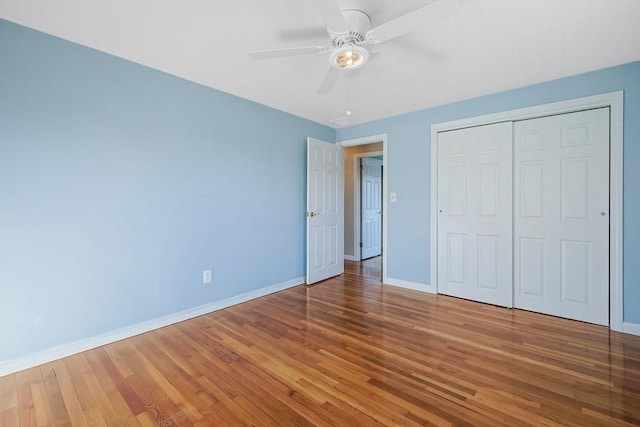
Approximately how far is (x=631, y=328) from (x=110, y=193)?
15.1 ft

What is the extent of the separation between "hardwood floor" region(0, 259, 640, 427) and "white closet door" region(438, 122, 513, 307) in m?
0.55

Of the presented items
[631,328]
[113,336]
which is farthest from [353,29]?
[631,328]

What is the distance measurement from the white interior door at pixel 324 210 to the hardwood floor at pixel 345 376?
1.30m

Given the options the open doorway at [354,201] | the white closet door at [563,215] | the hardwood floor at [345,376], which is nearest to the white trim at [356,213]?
the open doorway at [354,201]

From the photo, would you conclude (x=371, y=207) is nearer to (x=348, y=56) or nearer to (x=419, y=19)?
(x=348, y=56)

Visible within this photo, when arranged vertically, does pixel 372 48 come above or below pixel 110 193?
above

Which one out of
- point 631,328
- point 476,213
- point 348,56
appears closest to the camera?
point 348,56

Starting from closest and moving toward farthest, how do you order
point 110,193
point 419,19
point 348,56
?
point 419,19
point 348,56
point 110,193

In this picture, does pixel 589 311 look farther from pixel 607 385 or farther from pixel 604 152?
pixel 604 152

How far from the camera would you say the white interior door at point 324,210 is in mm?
3934

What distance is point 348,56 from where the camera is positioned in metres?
1.89

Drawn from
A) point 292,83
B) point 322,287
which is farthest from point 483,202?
point 292,83

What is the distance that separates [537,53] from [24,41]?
12.6ft

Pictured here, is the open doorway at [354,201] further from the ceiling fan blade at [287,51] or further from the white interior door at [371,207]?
the ceiling fan blade at [287,51]
